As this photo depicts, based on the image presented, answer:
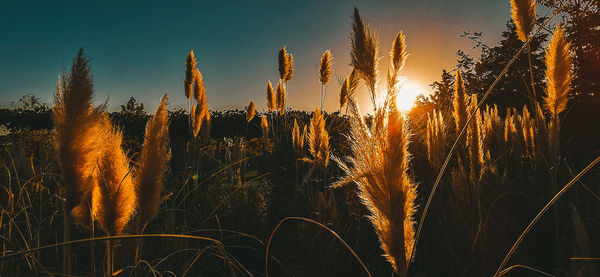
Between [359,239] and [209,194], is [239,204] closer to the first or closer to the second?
[209,194]

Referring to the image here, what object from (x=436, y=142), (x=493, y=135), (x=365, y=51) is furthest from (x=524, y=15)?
(x=365, y=51)

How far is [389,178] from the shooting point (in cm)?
103

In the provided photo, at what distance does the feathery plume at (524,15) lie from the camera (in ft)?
8.46

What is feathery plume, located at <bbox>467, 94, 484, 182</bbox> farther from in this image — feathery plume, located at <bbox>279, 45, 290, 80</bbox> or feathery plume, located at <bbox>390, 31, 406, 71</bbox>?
feathery plume, located at <bbox>279, 45, 290, 80</bbox>

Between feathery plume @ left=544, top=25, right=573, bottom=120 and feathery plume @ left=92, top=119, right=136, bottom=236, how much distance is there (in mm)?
2885

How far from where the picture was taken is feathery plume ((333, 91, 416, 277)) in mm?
1022

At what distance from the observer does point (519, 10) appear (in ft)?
8.64

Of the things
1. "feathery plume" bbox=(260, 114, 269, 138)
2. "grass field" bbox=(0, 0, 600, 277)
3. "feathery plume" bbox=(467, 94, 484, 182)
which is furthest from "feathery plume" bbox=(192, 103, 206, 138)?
"feathery plume" bbox=(467, 94, 484, 182)

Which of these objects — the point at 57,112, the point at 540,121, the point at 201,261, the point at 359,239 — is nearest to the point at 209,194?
the point at 201,261

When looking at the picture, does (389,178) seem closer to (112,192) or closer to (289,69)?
(112,192)

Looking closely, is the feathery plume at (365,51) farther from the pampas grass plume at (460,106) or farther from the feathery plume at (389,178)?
the pampas grass plume at (460,106)

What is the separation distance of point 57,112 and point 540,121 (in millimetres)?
3461

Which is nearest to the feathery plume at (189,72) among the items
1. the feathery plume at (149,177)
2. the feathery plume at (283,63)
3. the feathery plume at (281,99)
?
the feathery plume at (281,99)

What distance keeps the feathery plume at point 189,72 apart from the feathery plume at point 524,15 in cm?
437
